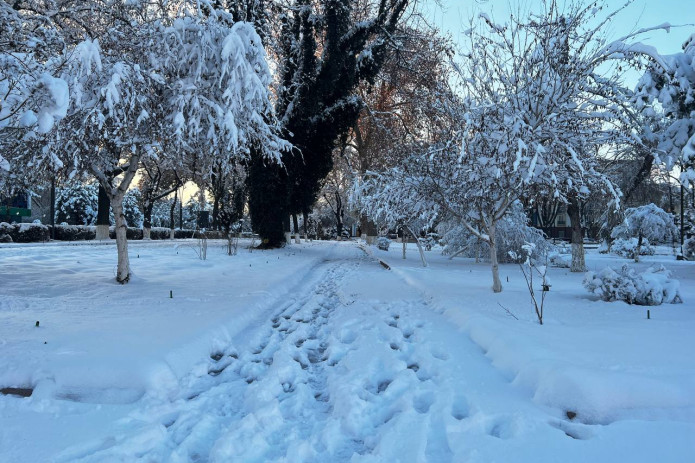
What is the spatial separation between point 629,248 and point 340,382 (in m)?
23.4

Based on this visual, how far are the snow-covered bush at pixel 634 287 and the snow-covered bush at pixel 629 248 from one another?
52.4 ft

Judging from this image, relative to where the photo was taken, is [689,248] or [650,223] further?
[650,223]

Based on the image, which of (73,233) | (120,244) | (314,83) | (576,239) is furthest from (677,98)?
(73,233)

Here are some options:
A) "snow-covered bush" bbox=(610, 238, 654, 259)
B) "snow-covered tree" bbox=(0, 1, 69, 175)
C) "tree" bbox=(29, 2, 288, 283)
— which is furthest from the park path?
"snow-covered bush" bbox=(610, 238, 654, 259)

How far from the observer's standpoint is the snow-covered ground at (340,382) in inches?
107

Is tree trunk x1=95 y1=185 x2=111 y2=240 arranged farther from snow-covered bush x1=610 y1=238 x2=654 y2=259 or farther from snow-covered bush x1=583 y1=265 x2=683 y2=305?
snow-covered bush x1=610 y1=238 x2=654 y2=259

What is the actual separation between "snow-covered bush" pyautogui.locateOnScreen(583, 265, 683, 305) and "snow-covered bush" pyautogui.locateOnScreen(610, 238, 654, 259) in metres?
16.0

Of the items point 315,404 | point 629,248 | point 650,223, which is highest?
point 650,223

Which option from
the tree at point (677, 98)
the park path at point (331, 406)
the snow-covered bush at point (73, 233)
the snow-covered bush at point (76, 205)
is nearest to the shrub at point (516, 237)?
the tree at point (677, 98)

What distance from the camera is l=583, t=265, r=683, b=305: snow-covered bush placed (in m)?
7.30

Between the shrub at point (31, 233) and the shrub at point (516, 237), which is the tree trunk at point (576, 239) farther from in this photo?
the shrub at point (31, 233)

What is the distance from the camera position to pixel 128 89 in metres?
6.36

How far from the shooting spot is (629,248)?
21953 mm

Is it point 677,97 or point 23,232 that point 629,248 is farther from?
point 23,232
